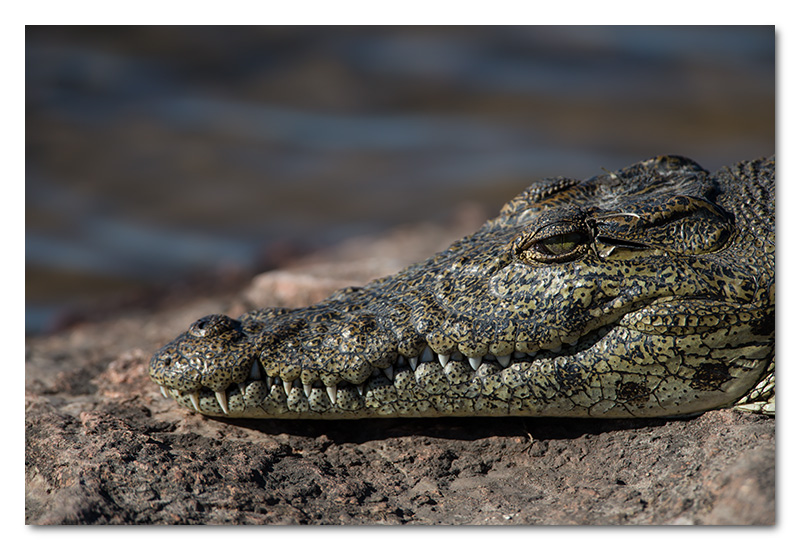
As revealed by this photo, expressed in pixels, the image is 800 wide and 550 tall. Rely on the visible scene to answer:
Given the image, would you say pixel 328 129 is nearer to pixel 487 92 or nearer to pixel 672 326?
pixel 487 92

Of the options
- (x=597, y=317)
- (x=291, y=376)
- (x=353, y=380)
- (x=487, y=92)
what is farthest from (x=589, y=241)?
(x=487, y=92)

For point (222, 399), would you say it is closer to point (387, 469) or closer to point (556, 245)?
point (387, 469)

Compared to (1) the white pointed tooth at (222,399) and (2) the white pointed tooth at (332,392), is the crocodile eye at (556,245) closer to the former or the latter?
(2) the white pointed tooth at (332,392)

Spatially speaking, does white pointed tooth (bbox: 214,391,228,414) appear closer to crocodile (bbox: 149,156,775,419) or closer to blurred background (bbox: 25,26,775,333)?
crocodile (bbox: 149,156,775,419)

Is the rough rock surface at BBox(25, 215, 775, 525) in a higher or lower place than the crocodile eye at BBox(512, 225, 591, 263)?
lower

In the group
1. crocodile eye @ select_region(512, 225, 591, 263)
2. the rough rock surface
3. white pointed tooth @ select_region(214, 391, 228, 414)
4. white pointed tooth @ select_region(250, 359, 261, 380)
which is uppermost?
crocodile eye @ select_region(512, 225, 591, 263)

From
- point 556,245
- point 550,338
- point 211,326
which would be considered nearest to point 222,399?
point 211,326

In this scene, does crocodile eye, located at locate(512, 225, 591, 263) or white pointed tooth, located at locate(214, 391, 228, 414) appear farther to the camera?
white pointed tooth, located at locate(214, 391, 228, 414)

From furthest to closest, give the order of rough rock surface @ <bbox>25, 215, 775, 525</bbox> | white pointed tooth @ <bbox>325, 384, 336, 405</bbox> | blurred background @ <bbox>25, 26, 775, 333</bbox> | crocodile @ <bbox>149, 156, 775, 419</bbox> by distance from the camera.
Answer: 1. blurred background @ <bbox>25, 26, 775, 333</bbox>
2. white pointed tooth @ <bbox>325, 384, 336, 405</bbox>
3. crocodile @ <bbox>149, 156, 775, 419</bbox>
4. rough rock surface @ <bbox>25, 215, 775, 525</bbox>

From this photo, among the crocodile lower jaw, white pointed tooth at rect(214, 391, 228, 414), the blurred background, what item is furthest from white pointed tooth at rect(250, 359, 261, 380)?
the blurred background
